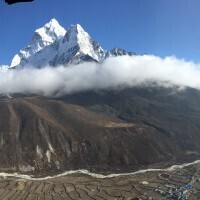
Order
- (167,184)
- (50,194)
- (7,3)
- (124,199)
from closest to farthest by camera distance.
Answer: (7,3) < (124,199) < (50,194) < (167,184)

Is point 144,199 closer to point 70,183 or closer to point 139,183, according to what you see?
point 139,183

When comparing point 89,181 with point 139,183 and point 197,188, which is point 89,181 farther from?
point 197,188

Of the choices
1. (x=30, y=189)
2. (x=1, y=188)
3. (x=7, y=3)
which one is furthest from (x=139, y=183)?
(x=7, y=3)

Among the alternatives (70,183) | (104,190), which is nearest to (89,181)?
(70,183)

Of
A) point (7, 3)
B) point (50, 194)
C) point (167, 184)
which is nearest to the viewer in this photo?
point (7, 3)

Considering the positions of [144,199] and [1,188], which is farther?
[1,188]

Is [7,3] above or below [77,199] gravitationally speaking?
above
